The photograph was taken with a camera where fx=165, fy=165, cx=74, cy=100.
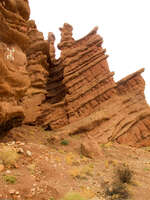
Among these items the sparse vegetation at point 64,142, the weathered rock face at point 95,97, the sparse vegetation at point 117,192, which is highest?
the weathered rock face at point 95,97

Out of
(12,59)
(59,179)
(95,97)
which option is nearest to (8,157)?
(59,179)

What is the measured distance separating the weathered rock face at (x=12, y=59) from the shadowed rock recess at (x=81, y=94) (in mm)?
105

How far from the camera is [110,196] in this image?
6.05 meters

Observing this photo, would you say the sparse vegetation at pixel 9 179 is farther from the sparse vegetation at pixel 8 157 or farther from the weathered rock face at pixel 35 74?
the weathered rock face at pixel 35 74

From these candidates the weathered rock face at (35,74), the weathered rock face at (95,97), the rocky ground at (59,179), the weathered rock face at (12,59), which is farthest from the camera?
the weathered rock face at (35,74)

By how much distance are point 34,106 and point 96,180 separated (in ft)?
39.7

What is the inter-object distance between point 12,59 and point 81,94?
9.68 metres

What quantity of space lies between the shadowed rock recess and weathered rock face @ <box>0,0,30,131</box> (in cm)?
10

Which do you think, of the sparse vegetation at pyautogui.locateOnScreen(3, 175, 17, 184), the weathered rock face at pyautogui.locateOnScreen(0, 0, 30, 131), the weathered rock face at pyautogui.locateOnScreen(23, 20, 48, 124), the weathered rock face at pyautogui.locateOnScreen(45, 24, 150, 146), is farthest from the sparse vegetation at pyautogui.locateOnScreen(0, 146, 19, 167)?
the weathered rock face at pyautogui.locateOnScreen(23, 20, 48, 124)

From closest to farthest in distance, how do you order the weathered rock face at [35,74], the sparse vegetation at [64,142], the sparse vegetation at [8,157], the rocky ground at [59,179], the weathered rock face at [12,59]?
1. the rocky ground at [59,179]
2. the sparse vegetation at [8,157]
3. the weathered rock face at [12,59]
4. the sparse vegetation at [64,142]
5. the weathered rock face at [35,74]

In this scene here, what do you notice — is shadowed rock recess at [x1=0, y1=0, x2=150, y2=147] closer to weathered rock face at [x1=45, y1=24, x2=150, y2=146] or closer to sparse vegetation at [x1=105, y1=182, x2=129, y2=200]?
weathered rock face at [x1=45, y1=24, x2=150, y2=146]

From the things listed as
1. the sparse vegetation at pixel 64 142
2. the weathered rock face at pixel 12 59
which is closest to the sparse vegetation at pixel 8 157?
the weathered rock face at pixel 12 59

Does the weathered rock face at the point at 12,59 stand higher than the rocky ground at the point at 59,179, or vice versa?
the weathered rock face at the point at 12,59

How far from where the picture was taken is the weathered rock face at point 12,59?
9.52 meters
